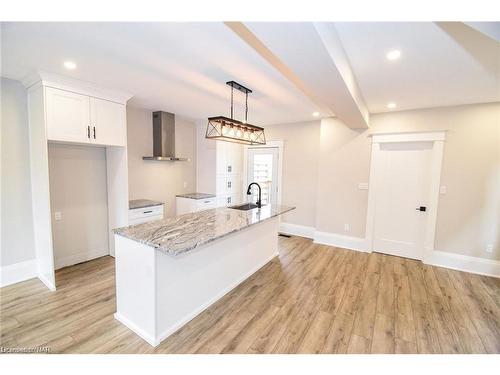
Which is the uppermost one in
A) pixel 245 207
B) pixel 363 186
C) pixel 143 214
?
pixel 363 186

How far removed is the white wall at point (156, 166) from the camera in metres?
4.19

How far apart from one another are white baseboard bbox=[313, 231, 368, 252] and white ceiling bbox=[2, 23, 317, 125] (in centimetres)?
262

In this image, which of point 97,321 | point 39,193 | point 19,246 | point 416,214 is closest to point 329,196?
point 416,214

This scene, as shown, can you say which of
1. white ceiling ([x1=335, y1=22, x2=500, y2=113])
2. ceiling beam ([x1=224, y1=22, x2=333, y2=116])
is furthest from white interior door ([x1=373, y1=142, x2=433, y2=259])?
ceiling beam ([x1=224, y1=22, x2=333, y2=116])

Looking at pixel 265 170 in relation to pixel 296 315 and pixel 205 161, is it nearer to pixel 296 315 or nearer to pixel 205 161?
pixel 205 161

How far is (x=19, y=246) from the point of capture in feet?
9.71

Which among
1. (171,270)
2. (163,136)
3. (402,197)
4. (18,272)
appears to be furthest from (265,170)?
(18,272)

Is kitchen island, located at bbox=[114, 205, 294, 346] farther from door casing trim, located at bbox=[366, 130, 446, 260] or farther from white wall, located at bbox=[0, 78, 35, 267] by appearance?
door casing trim, located at bbox=[366, 130, 446, 260]

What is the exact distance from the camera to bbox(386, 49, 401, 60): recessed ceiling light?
2.01 metres

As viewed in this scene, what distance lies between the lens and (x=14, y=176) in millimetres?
2865

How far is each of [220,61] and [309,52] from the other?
974 mm
